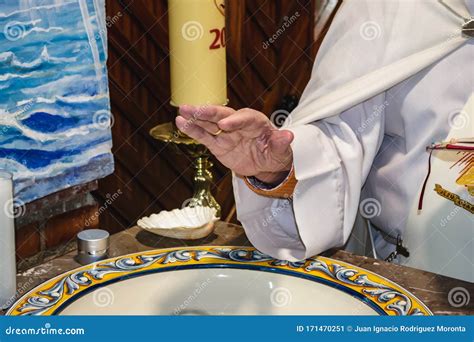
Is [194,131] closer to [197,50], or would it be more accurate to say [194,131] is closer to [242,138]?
[242,138]

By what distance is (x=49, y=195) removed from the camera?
1101mm

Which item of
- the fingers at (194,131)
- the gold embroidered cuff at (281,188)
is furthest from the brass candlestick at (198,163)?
the fingers at (194,131)

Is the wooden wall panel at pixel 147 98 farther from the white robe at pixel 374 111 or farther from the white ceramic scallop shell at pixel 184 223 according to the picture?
the white robe at pixel 374 111

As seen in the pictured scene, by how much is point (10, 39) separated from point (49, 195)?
0.75 ft

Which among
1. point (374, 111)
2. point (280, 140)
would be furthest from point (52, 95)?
point (374, 111)

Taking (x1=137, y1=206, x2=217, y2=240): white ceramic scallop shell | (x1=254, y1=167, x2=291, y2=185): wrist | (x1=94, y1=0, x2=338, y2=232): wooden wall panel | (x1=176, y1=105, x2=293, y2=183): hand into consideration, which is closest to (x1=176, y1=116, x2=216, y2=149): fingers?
(x1=176, y1=105, x2=293, y2=183): hand

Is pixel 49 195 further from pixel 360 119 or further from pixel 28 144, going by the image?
pixel 360 119

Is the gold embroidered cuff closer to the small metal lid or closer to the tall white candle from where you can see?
the small metal lid

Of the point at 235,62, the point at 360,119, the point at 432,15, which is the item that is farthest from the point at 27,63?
the point at 235,62

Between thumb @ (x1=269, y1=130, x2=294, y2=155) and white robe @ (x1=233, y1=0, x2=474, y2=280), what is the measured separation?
9 centimetres

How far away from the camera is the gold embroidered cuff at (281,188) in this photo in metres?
1.06

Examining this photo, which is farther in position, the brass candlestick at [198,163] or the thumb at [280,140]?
the brass candlestick at [198,163]

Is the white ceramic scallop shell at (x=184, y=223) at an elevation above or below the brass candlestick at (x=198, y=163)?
below

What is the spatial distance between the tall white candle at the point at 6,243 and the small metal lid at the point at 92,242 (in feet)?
0.42
